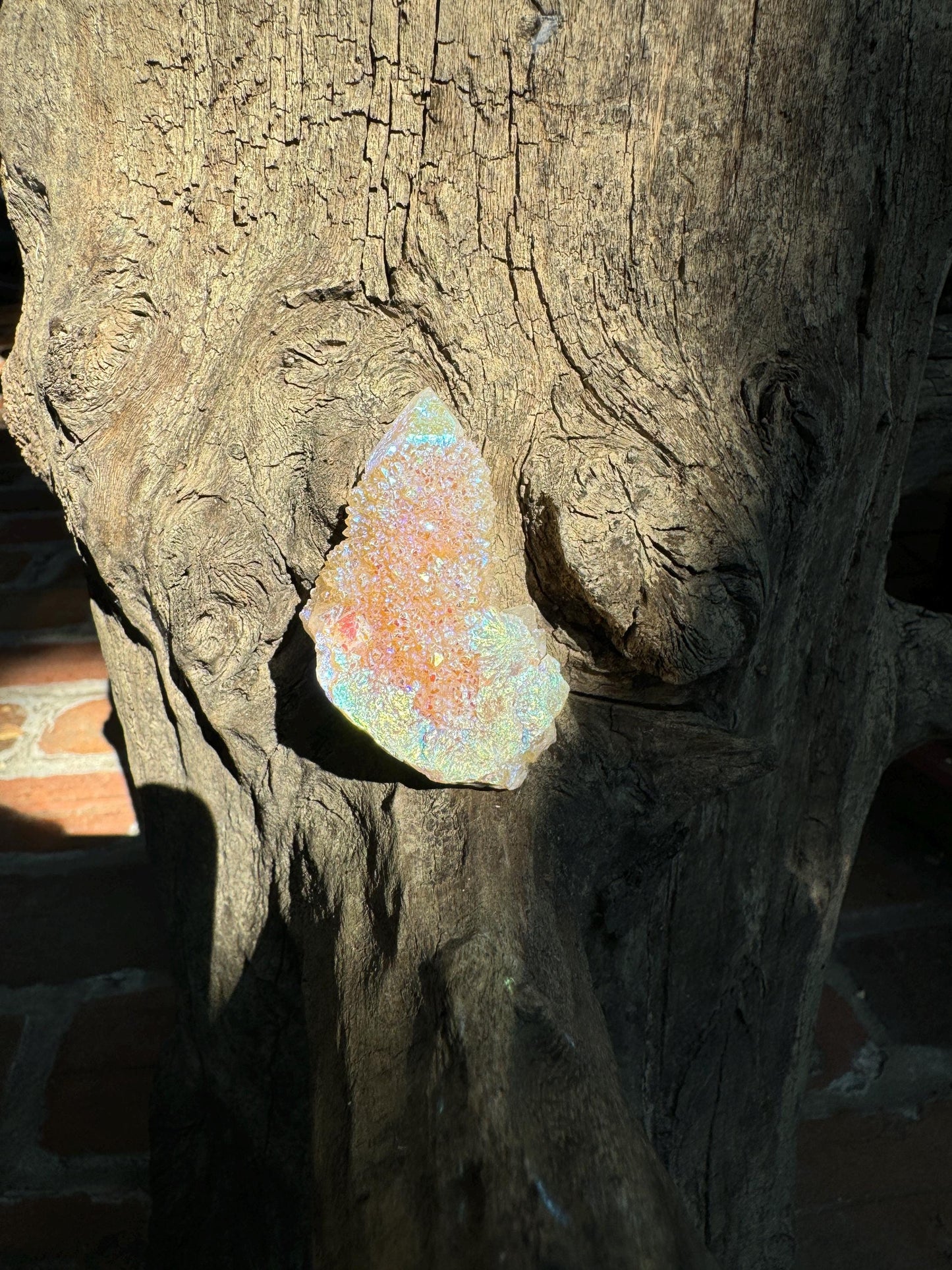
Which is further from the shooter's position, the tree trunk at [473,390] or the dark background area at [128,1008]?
the dark background area at [128,1008]

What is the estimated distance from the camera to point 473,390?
2.90 feet

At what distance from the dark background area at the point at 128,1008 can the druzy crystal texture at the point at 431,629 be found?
921 mm

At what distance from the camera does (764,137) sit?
853 millimetres

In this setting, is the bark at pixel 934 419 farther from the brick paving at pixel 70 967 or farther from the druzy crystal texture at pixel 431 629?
the brick paving at pixel 70 967

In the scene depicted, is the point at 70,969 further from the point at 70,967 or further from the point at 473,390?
the point at 473,390

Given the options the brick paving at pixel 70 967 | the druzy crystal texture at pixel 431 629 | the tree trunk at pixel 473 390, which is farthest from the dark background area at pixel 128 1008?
the druzy crystal texture at pixel 431 629

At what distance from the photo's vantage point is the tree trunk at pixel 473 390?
0.81m

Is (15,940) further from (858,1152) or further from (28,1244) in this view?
(858,1152)

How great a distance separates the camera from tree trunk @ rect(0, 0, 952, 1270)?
0.81 meters

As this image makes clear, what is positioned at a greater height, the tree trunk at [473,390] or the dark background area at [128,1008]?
the tree trunk at [473,390]

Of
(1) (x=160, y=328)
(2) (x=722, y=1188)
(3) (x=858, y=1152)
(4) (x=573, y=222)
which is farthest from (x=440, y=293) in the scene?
(3) (x=858, y=1152)

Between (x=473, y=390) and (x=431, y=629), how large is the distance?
21 centimetres

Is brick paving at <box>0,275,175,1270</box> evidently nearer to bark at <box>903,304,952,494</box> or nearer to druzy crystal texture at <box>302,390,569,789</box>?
druzy crystal texture at <box>302,390,569,789</box>

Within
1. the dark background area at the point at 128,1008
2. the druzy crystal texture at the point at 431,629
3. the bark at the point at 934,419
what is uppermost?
the bark at the point at 934,419
